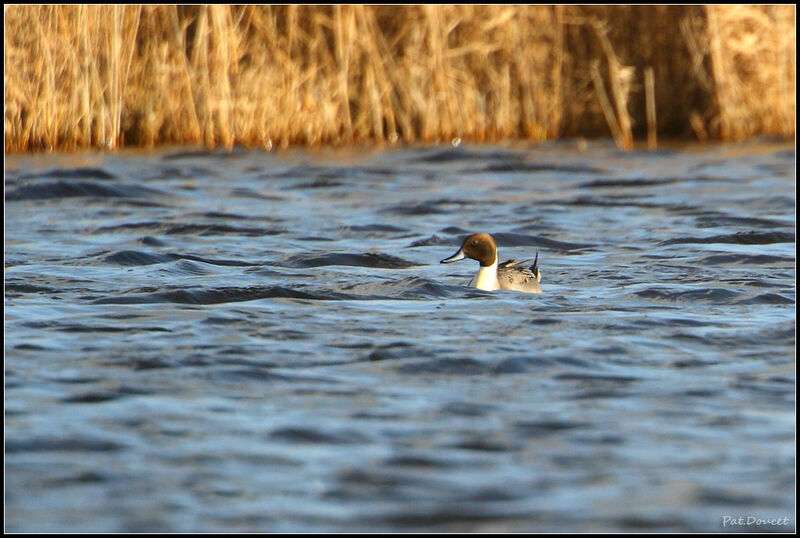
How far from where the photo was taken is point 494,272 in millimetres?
7527

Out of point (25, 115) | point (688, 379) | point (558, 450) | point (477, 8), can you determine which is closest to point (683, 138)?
point (477, 8)

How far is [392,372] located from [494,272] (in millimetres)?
2253

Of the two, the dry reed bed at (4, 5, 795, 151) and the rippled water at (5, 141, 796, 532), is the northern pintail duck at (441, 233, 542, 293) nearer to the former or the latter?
the rippled water at (5, 141, 796, 532)

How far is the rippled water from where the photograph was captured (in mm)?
3885

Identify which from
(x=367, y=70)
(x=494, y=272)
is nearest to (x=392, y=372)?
(x=494, y=272)

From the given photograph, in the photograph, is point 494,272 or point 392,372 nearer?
point 392,372

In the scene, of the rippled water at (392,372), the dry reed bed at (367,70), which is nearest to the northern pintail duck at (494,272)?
the rippled water at (392,372)

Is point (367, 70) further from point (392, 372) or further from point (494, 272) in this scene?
point (392, 372)

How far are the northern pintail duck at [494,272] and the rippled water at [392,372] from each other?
0.14m

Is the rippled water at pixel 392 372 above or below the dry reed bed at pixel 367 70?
below

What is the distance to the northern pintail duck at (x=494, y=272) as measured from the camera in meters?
7.35

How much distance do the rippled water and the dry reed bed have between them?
2.39 metres

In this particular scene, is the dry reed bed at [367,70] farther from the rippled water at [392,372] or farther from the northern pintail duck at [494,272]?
the northern pintail duck at [494,272]

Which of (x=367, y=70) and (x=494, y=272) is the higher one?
(x=367, y=70)
